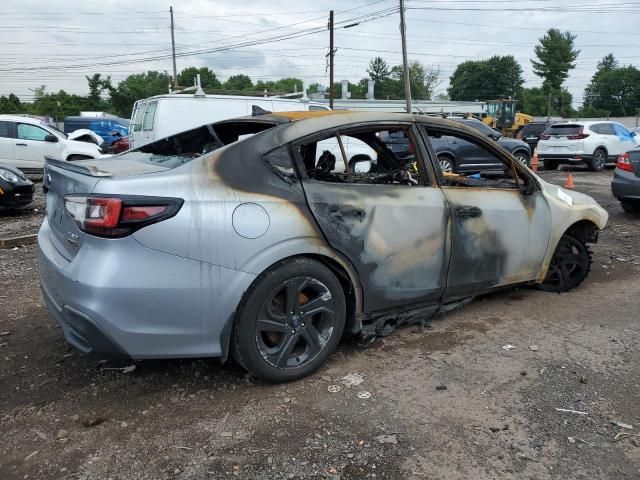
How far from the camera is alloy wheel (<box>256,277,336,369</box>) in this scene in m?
3.05

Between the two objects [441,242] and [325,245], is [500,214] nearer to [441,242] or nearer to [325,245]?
[441,242]

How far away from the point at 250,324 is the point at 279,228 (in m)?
0.54

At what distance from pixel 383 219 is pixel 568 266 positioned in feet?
7.94

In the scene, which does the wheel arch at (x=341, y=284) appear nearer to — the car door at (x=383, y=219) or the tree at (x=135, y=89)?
the car door at (x=383, y=219)

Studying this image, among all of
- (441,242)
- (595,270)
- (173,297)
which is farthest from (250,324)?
(595,270)

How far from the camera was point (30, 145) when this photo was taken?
45.5ft

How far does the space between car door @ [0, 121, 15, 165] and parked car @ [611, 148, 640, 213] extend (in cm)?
1347

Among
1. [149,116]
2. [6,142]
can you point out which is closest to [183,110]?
[149,116]

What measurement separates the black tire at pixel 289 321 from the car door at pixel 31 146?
1272 centimetres

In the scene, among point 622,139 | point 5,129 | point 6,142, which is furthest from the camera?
point 622,139

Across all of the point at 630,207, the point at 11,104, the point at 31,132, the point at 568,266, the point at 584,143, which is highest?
the point at 11,104

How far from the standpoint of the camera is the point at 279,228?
2979 mm

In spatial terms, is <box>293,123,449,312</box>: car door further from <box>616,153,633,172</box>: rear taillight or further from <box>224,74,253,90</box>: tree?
<box>224,74,253,90</box>: tree

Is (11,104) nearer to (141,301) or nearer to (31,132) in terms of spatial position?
(31,132)
